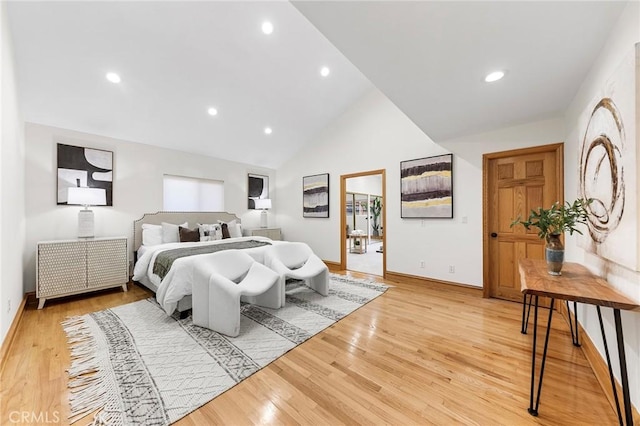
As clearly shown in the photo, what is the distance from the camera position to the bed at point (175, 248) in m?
2.55

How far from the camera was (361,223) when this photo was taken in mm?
8523

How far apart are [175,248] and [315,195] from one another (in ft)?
9.75

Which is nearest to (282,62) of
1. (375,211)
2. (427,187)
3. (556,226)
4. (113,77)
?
(113,77)

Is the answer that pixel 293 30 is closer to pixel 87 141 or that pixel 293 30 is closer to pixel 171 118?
pixel 171 118

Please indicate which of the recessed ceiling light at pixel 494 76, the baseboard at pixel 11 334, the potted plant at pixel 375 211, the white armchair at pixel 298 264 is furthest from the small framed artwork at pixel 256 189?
the recessed ceiling light at pixel 494 76

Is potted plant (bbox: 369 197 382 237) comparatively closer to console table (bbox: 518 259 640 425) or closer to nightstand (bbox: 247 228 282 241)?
nightstand (bbox: 247 228 282 241)

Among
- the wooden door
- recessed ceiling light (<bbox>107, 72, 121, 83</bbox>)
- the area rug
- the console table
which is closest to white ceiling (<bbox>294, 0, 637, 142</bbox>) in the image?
the wooden door

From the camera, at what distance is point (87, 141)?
3.65 m

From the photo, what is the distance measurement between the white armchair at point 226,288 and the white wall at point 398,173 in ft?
7.82

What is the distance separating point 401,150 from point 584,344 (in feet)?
10.4

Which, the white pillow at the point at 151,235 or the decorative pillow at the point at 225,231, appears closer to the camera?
the white pillow at the point at 151,235

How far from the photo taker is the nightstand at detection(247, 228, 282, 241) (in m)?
5.40

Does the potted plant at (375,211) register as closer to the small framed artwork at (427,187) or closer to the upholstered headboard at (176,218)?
the small framed artwork at (427,187)

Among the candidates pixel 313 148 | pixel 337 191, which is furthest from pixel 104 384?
pixel 313 148
